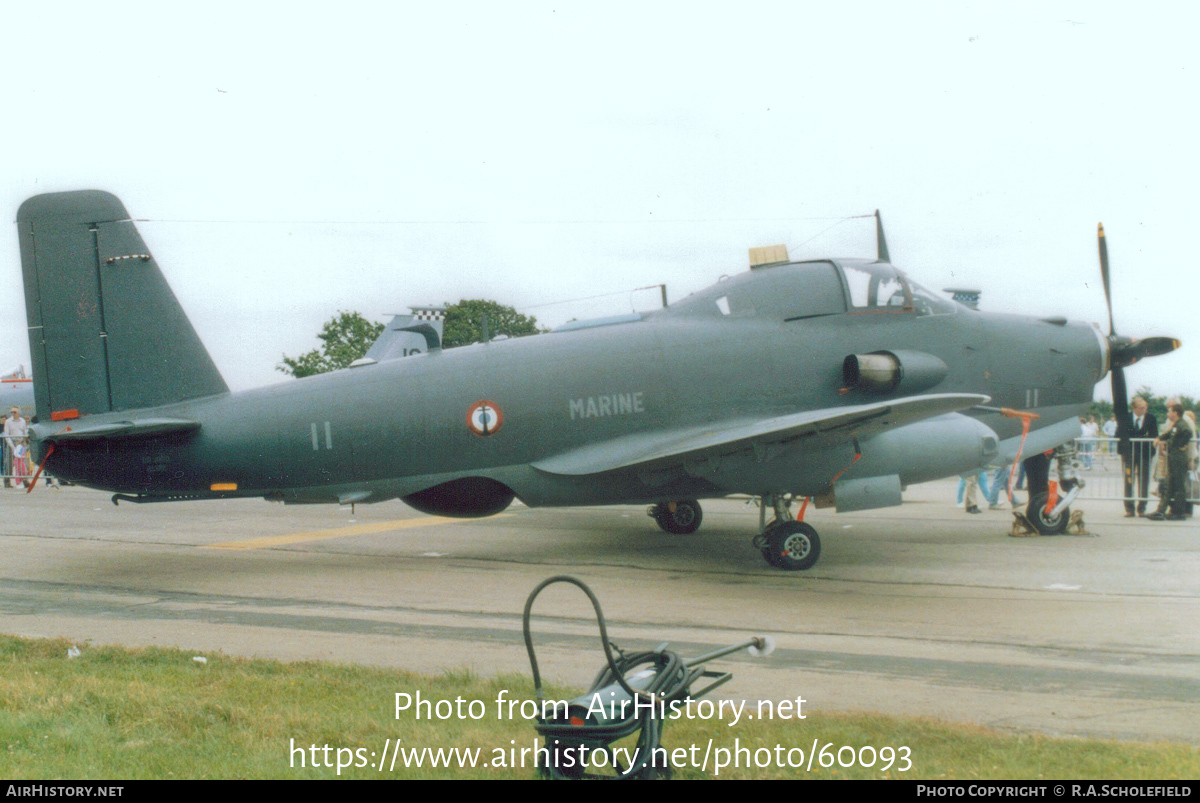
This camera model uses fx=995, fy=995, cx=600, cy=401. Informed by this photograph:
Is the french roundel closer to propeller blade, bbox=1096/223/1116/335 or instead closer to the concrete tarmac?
the concrete tarmac

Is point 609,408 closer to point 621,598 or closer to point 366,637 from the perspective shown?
point 621,598

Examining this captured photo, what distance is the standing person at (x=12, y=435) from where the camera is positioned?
26000 millimetres

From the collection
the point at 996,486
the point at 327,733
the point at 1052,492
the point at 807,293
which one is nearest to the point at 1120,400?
the point at 1052,492

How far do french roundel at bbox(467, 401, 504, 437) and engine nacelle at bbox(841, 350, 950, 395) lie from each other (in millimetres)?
4253

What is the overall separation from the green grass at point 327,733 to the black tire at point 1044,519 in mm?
10101

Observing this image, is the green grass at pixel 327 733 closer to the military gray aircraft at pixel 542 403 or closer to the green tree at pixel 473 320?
the military gray aircraft at pixel 542 403

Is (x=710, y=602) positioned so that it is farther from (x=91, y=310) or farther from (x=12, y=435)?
(x=12, y=435)

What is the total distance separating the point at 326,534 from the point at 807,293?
832cm

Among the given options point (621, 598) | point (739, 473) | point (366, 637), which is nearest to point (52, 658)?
point (366, 637)

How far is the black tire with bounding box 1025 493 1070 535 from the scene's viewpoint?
47.6 ft

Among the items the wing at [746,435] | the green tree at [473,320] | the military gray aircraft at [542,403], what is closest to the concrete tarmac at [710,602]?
the military gray aircraft at [542,403]

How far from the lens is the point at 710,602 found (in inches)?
388

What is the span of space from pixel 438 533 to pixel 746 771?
11.5m
